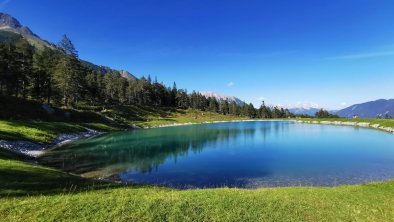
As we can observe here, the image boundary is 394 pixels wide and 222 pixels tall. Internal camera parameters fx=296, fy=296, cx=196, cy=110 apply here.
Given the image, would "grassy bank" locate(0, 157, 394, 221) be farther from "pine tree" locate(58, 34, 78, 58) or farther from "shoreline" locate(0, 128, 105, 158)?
"pine tree" locate(58, 34, 78, 58)

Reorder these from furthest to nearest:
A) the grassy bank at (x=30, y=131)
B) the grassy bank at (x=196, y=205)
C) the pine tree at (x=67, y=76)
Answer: the pine tree at (x=67, y=76) < the grassy bank at (x=30, y=131) < the grassy bank at (x=196, y=205)

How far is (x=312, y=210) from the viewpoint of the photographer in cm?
1738

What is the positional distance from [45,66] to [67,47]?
1319 centimetres

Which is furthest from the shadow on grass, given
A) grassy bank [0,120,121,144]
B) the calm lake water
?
grassy bank [0,120,121,144]

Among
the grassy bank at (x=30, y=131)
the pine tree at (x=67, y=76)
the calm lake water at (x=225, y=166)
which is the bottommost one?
the calm lake water at (x=225, y=166)

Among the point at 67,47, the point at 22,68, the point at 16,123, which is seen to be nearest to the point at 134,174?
the point at 16,123

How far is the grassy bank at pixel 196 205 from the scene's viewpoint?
46.7 ft

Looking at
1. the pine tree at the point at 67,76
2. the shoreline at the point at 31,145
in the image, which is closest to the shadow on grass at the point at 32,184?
the shoreline at the point at 31,145

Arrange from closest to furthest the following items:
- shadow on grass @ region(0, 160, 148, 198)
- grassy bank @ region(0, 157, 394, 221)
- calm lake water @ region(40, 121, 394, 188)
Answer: grassy bank @ region(0, 157, 394, 221), shadow on grass @ region(0, 160, 148, 198), calm lake water @ region(40, 121, 394, 188)

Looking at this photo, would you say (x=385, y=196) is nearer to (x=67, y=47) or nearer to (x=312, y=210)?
(x=312, y=210)

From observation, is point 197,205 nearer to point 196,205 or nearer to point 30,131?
point 196,205

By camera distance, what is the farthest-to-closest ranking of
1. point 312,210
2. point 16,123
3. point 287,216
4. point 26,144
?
point 16,123 < point 26,144 < point 312,210 < point 287,216

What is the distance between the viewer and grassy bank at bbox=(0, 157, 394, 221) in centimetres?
1423

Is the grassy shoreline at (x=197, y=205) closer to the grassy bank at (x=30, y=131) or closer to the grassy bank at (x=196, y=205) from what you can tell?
the grassy bank at (x=196, y=205)
